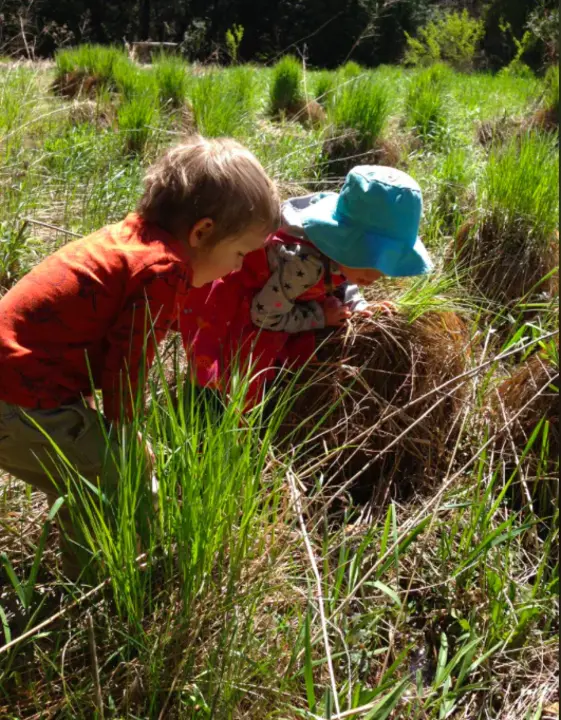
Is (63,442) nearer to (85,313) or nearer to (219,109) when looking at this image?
(85,313)

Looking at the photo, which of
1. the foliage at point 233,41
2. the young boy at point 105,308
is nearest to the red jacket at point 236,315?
the young boy at point 105,308

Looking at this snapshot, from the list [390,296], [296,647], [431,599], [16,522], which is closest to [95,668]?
[296,647]

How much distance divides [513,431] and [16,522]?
1353 mm

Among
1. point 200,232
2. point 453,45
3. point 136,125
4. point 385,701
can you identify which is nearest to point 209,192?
point 200,232

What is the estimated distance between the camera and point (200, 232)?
4.80 feet

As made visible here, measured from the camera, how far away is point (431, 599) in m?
1.66

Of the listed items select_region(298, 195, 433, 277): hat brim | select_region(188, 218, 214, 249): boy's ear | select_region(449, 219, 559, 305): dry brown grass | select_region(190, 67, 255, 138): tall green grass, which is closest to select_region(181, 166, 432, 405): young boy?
select_region(298, 195, 433, 277): hat brim

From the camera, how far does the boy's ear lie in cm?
145

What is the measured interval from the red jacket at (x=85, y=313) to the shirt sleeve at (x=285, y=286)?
617 mm

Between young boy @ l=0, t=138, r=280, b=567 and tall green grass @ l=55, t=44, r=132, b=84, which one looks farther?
tall green grass @ l=55, t=44, r=132, b=84

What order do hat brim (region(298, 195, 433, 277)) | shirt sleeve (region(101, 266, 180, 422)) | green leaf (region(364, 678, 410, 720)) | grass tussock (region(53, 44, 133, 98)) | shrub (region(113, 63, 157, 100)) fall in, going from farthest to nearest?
grass tussock (region(53, 44, 133, 98)) < shrub (region(113, 63, 157, 100)) < hat brim (region(298, 195, 433, 277)) < shirt sleeve (region(101, 266, 180, 422)) < green leaf (region(364, 678, 410, 720))

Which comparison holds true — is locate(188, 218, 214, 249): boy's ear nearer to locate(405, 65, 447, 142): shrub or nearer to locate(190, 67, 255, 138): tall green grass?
locate(190, 67, 255, 138): tall green grass

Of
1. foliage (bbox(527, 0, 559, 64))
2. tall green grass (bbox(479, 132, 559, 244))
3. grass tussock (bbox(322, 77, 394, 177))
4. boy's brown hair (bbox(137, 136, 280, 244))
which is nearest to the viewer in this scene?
boy's brown hair (bbox(137, 136, 280, 244))

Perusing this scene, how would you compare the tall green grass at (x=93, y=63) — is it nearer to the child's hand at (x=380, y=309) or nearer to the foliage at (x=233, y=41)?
the foliage at (x=233, y=41)
